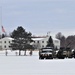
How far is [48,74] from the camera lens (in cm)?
2100

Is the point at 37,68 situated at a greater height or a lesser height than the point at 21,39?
lesser

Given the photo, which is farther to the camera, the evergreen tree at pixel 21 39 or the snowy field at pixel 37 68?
the evergreen tree at pixel 21 39

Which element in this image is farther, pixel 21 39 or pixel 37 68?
pixel 21 39

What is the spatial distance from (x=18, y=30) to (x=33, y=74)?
73366mm

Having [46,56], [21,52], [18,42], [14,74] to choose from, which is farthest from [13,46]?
[14,74]

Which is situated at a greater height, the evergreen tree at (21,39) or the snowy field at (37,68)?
the evergreen tree at (21,39)

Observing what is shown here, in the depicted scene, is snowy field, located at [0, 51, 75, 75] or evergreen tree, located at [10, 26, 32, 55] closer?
snowy field, located at [0, 51, 75, 75]

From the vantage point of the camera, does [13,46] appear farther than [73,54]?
Yes

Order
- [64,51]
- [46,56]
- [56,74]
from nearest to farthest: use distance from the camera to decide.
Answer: [56,74] < [46,56] < [64,51]

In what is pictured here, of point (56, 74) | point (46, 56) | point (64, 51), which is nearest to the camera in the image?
point (56, 74)

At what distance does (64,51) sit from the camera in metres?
57.1

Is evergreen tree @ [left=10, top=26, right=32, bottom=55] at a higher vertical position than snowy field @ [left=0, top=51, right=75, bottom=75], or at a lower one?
higher

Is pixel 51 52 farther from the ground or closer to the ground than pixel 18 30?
closer to the ground

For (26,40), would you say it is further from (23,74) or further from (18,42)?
(23,74)
